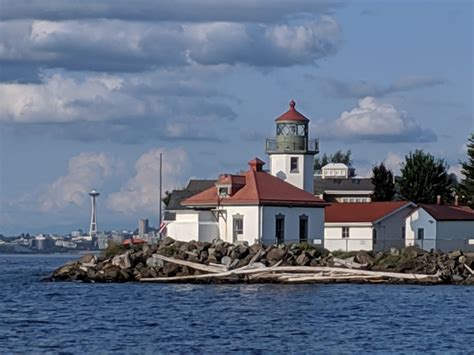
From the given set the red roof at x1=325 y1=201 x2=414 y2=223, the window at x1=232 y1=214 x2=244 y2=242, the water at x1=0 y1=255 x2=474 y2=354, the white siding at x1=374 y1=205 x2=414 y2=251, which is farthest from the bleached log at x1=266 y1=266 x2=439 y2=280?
the red roof at x1=325 y1=201 x2=414 y2=223

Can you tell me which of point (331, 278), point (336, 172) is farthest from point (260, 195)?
point (336, 172)

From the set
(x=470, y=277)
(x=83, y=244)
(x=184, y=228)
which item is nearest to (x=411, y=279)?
(x=470, y=277)

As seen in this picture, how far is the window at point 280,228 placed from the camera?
68500 millimetres

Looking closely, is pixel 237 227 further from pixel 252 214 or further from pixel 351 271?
pixel 351 271

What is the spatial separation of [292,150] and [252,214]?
11.8 metres

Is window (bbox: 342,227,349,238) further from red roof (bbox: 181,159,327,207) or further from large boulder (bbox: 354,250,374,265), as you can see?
large boulder (bbox: 354,250,374,265)

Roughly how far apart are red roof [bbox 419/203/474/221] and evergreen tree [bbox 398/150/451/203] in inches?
297

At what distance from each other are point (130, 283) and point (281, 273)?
24.7 ft

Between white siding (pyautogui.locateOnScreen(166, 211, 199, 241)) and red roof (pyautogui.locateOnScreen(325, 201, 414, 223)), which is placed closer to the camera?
white siding (pyautogui.locateOnScreen(166, 211, 199, 241))

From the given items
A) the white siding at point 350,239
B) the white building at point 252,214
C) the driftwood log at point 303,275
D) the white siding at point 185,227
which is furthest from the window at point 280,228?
the driftwood log at point 303,275

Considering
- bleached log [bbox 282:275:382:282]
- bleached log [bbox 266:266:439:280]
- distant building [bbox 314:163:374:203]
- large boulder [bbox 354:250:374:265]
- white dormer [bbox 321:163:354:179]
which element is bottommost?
bleached log [bbox 282:275:382:282]

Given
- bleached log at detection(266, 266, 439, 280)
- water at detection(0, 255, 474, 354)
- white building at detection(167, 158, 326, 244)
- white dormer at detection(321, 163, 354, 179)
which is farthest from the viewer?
white dormer at detection(321, 163, 354, 179)

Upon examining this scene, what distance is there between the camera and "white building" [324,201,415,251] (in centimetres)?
7469

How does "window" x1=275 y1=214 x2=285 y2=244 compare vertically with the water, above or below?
above
